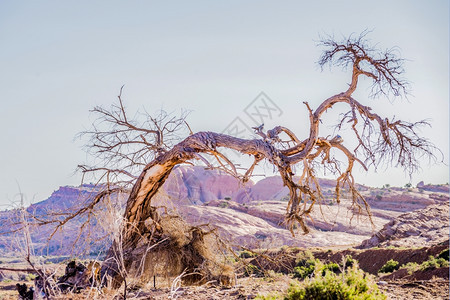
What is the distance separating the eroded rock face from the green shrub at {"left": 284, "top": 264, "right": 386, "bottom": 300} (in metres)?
21.6

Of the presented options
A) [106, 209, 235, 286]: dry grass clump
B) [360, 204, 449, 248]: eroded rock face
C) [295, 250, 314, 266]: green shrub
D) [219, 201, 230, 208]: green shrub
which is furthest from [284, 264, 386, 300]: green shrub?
[219, 201, 230, 208]: green shrub

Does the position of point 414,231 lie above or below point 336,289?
below

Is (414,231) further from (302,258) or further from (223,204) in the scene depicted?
(223,204)

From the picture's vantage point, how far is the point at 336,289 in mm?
3992

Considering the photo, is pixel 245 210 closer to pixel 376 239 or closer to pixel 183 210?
pixel 376 239

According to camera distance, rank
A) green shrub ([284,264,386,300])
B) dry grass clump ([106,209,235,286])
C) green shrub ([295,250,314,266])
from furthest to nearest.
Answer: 1. green shrub ([295,250,314,266])
2. dry grass clump ([106,209,235,286])
3. green shrub ([284,264,386,300])

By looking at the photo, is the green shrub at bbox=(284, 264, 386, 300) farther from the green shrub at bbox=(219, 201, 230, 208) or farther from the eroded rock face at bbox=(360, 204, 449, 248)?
the green shrub at bbox=(219, 201, 230, 208)

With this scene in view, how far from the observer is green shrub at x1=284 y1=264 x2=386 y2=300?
13.0ft

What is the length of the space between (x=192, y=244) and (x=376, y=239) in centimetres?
2110

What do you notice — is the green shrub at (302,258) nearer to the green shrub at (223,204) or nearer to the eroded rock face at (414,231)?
the eroded rock face at (414,231)

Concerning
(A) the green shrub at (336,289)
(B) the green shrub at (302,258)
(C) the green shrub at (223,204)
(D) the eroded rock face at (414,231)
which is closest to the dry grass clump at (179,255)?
(A) the green shrub at (336,289)

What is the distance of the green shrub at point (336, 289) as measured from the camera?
3955 mm

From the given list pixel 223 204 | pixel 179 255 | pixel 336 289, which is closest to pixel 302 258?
pixel 179 255

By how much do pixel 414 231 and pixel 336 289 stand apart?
1004 inches
